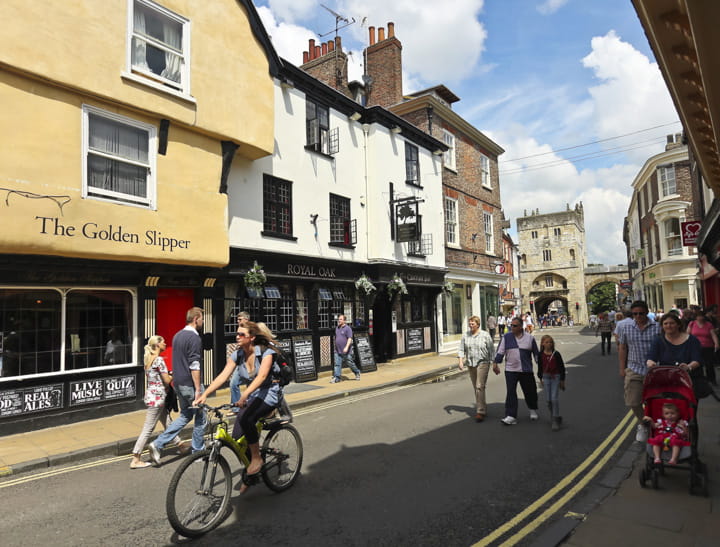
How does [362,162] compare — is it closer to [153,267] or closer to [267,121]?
[267,121]

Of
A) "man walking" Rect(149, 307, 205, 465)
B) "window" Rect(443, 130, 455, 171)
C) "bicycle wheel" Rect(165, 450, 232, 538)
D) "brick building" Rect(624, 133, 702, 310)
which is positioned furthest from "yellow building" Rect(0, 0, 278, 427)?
"brick building" Rect(624, 133, 702, 310)

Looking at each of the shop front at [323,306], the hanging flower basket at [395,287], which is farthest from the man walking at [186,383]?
the hanging flower basket at [395,287]

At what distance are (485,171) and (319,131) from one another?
43.4ft

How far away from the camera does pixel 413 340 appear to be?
1911 cm

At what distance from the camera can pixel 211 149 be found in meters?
11.0

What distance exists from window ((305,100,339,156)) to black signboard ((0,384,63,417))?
31.5 feet

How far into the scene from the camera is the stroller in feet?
15.6

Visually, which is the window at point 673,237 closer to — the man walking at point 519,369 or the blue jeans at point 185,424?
the man walking at point 519,369

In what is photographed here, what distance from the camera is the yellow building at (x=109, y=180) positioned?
26.1ft

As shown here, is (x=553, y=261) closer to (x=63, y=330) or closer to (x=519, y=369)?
(x=519, y=369)

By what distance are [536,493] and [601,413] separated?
15.1ft

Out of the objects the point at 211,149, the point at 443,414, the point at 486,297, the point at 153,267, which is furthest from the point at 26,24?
the point at 486,297

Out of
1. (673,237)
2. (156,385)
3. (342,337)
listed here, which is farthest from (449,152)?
(156,385)

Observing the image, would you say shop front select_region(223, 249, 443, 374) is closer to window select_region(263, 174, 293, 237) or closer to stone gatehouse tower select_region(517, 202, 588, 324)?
window select_region(263, 174, 293, 237)
